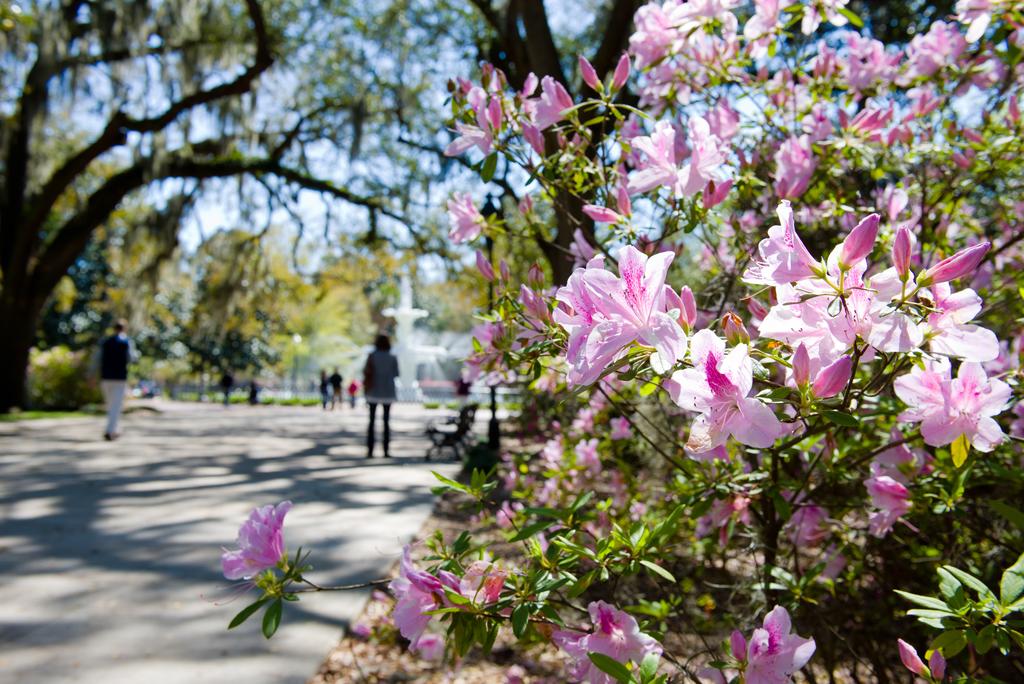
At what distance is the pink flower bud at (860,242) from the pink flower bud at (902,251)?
26 millimetres

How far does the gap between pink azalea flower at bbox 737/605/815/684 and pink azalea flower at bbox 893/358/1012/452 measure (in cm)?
36

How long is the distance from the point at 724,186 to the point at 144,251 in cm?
1505

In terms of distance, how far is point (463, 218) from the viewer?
68.9 inches

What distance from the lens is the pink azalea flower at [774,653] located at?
1039mm

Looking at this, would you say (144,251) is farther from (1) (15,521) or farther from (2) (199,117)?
(1) (15,521)

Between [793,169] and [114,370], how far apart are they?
9.01m

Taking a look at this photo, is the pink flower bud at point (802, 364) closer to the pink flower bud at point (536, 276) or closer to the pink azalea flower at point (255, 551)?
the pink flower bud at point (536, 276)

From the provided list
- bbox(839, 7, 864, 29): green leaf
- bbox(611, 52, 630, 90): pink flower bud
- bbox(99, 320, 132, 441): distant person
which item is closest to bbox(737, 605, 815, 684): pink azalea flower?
bbox(611, 52, 630, 90): pink flower bud

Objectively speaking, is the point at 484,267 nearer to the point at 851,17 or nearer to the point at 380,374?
the point at 851,17

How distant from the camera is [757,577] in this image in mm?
1754

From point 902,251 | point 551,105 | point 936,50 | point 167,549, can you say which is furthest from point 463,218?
point 167,549

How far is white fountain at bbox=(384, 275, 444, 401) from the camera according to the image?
77.8 feet

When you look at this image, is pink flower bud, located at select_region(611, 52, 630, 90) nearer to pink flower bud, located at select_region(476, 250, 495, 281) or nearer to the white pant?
pink flower bud, located at select_region(476, 250, 495, 281)

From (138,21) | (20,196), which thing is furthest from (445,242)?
(20,196)
